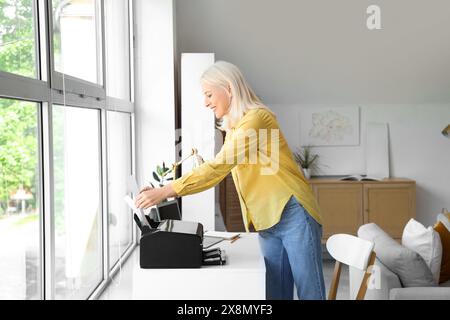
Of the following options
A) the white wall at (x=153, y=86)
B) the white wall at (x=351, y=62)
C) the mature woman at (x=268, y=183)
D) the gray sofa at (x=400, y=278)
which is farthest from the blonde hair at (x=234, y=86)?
the white wall at (x=351, y=62)

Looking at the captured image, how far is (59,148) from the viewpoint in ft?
7.47

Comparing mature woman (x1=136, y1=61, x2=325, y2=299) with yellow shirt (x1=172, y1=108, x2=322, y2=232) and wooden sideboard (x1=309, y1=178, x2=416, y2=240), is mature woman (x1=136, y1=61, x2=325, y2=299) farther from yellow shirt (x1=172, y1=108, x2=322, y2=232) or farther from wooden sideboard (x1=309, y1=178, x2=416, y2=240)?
wooden sideboard (x1=309, y1=178, x2=416, y2=240)

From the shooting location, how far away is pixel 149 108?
4.20 m

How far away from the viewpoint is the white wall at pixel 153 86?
13.6 ft

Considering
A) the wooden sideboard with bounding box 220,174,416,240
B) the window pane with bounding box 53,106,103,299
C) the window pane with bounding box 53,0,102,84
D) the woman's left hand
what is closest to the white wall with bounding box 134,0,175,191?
the window pane with bounding box 53,0,102,84

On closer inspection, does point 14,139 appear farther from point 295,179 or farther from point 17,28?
point 295,179

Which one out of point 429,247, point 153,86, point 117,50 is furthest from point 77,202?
point 153,86

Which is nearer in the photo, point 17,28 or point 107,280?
point 17,28

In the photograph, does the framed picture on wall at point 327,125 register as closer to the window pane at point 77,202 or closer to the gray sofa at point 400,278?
the gray sofa at point 400,278

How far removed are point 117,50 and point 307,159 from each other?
216 centimetres

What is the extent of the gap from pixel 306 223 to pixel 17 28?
3.43 ft

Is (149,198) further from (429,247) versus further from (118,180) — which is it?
(118,180)
